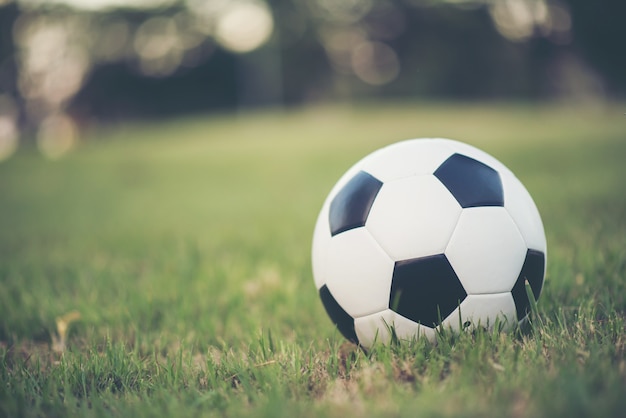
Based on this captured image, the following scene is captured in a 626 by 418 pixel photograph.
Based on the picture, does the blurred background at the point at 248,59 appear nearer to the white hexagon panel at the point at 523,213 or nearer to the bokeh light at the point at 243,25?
the bokeh light at the point at 243,25

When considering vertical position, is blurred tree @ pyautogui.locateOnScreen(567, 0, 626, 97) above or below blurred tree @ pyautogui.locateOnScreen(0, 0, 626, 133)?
below

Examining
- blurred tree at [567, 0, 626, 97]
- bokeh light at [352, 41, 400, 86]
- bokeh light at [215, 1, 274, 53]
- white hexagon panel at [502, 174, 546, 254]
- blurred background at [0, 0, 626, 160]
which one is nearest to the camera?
white hexagon panel at [502, 174, 546, 254]

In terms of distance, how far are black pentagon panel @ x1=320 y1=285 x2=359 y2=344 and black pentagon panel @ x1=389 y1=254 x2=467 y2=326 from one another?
221mm

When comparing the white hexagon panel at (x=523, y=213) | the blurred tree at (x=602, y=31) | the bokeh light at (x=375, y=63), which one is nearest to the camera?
the white hexagon panel at (x=523, y=213)

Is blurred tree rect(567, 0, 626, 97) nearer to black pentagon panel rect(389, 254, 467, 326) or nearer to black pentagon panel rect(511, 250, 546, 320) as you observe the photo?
black pentagon panel rect(511, 250, 546, 320)

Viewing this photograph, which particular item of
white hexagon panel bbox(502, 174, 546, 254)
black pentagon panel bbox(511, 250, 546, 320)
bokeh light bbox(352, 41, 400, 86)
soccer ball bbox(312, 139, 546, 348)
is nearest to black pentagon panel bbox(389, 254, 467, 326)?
soccer ball bbox(312, 139, 546, 348)

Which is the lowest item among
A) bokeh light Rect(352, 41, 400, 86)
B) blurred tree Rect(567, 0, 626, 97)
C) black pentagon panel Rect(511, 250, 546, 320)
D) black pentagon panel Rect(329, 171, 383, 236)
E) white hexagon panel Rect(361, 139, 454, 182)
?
black pentagon panel Rect(511, 250, 546, 320)

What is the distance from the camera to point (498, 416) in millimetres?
1203

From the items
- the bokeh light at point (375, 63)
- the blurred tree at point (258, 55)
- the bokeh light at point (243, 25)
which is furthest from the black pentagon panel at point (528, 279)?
the bokeh light at point (243, 25)

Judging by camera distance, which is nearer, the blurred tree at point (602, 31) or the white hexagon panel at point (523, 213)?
the white hexagon panel at point (523, 213)

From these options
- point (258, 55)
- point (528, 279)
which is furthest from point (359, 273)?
point (258, 55)

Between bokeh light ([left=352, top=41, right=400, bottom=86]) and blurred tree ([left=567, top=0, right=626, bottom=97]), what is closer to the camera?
blurred tree ([left=567, top=0, right=626, bottom=97])

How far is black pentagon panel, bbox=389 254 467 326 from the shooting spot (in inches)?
64.5

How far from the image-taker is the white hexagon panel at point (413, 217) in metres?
1.66
